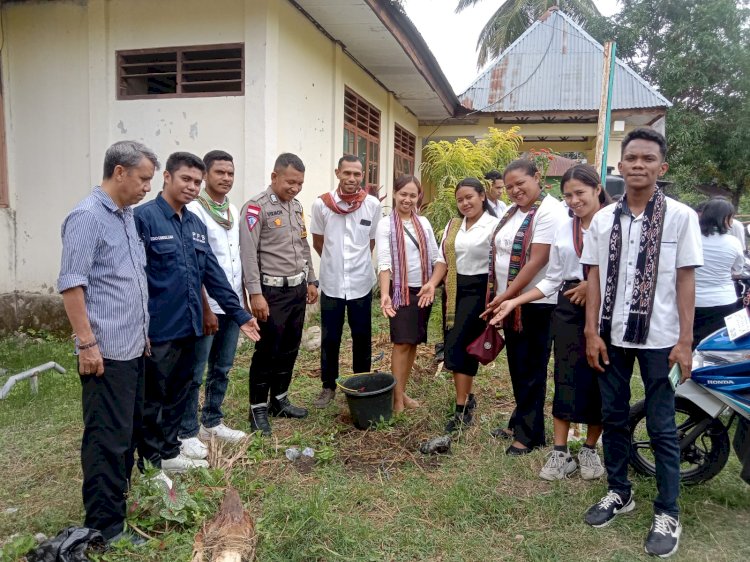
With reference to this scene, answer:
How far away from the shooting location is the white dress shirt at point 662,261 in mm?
2510

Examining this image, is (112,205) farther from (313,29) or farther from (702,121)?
(702,121)

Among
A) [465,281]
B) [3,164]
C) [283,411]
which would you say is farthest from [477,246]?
[3,164]

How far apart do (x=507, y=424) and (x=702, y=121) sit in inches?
741

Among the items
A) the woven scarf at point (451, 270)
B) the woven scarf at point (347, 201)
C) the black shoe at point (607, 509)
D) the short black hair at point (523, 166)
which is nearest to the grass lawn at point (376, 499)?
the black shoe at point (607, 509)

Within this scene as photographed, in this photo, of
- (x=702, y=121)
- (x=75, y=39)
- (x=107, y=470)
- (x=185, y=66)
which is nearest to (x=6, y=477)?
(x=107, y=470)

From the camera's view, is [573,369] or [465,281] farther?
[465,281]

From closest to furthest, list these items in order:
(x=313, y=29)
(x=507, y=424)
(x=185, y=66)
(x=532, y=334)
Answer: (x=532, y=334), (x=507, y=424), (x=185, y=66), (x=313, y=29)

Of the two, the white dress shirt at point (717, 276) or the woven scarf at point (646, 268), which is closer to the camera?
the woven scarf at point (646, 268)

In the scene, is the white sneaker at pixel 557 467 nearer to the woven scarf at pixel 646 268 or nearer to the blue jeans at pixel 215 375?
the woven scarf at pixel 646 268

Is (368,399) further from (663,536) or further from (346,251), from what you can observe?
(663,536)

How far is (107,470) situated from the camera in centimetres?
242

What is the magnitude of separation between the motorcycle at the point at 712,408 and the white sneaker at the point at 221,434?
238cm

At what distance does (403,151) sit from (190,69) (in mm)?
6334

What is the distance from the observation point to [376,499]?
304 centimetres
